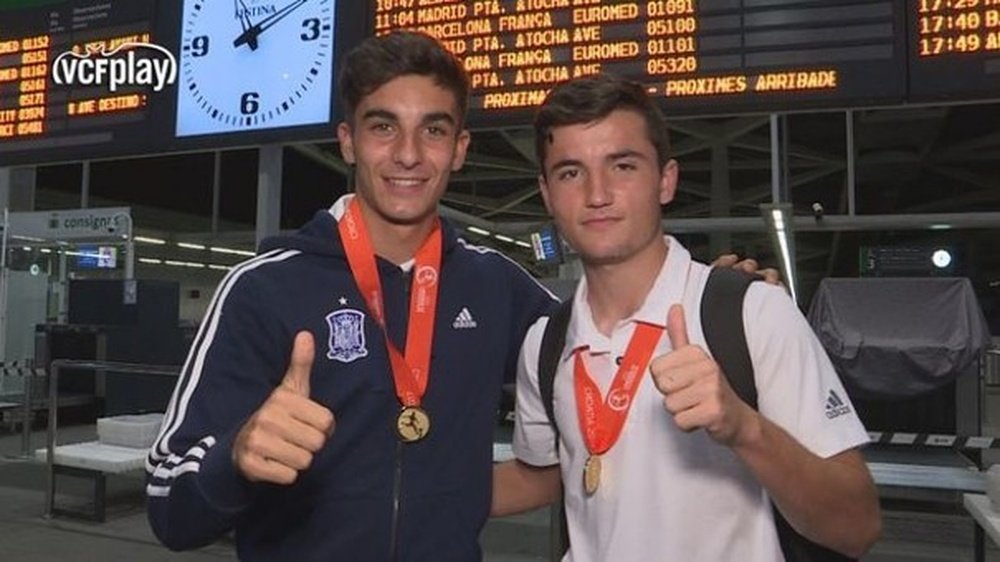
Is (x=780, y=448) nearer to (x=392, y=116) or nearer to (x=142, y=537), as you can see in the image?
(x=392, y=116)

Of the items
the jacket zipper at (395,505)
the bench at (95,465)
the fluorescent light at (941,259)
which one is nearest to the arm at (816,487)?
the jacket zipper at (395,505)

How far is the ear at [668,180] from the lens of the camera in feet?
5.95

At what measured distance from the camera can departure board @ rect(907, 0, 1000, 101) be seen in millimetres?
4020

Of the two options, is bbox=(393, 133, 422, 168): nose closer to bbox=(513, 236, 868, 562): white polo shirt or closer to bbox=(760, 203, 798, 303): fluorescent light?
bbox=(513, 236, 868, 562): white polo shirt

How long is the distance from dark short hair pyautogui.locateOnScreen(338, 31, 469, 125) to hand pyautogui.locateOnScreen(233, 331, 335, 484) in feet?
2.65

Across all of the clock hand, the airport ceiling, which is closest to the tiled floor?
the clock hand

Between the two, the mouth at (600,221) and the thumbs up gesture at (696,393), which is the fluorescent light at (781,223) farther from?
the thumbs up gesture at (696,393)

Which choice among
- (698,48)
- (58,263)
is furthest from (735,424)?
(58,263)

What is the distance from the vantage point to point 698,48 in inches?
173

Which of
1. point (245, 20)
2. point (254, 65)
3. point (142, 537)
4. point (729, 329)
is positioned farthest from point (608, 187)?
point (142, 537)

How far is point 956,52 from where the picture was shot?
13.3 feet

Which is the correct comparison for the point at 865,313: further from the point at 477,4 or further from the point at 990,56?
the point at 477,4

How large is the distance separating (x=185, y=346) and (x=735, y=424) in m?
10.8

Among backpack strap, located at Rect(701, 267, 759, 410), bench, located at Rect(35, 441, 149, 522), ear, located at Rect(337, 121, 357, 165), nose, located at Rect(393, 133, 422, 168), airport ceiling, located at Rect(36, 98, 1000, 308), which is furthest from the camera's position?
airport ceiling, located at Rect(36, 98, 1000, 308)
